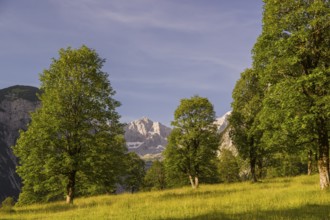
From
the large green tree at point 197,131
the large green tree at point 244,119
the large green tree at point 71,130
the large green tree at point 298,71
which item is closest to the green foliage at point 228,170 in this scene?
the large green tree at point 197,131

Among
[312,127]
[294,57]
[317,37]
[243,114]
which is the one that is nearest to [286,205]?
[312,127]

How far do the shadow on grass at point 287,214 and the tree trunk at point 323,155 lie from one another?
26.0 ft

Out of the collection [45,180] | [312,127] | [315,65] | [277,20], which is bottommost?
[45,180]

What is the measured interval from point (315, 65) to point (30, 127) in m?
23.9

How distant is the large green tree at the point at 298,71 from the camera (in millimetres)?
22656

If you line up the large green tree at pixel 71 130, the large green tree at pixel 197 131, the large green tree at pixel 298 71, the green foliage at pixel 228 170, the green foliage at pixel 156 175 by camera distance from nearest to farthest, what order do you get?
the large green tree at pixel 298 71, the large green tree at pixel 71 130, the large green tree at pixel 197 131, the green foliage at pixel 156 175, the green foliage at pixel 228 170

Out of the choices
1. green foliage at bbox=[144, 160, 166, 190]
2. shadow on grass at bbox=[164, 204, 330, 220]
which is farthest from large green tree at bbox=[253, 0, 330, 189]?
green foliage at bbox=[144, 160, 166, 190]

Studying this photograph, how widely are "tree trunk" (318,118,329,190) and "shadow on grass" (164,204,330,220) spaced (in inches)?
312

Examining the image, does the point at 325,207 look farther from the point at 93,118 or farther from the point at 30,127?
the point at 30,127

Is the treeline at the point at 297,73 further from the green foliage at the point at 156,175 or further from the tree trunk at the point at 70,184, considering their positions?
the green foliage at the point at 156,175

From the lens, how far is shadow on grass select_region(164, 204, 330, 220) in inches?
550

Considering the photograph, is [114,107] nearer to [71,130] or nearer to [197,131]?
[71,130]

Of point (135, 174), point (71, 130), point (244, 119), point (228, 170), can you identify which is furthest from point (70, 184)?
point (228, 170)

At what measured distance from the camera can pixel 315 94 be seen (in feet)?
78.1
